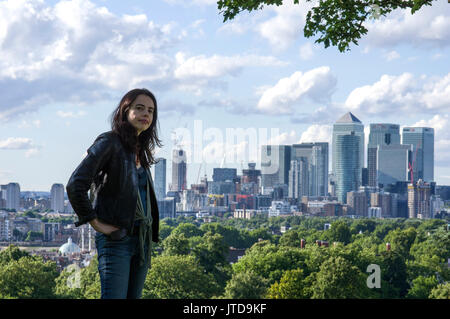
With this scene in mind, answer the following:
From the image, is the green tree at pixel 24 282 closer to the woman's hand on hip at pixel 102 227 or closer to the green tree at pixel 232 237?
the woman's hand on hip at pixel 102 227

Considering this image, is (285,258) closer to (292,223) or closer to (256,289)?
(256,289)

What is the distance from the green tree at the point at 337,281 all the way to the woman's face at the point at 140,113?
3108cm

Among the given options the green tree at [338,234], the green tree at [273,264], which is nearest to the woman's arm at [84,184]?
the green tree at [273,264]

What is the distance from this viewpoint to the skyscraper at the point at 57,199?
16412 centimetres

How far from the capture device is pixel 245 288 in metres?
32.4

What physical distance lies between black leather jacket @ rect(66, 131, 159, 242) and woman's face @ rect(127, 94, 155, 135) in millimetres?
165

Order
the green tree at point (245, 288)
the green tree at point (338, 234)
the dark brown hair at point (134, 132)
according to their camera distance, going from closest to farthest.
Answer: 1. the dark brown hair at point (134, 132)
2. the green tree at point (245, 288)
3. the green tree at point (338, 234)

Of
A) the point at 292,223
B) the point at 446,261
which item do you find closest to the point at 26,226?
the point at 292,223

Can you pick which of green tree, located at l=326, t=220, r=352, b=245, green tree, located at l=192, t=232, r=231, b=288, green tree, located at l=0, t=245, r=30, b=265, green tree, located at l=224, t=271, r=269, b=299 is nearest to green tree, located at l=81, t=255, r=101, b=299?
green tree, located at l=192, t=232, r=231, b=288

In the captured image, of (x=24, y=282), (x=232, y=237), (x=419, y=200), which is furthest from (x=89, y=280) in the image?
(x=419, y=200)

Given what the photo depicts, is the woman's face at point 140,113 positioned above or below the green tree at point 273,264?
above

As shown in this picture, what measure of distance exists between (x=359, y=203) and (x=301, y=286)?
538ft

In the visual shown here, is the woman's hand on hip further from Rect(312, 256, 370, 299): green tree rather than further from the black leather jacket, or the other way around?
Rect(312, 256, 370, 299): green tree
